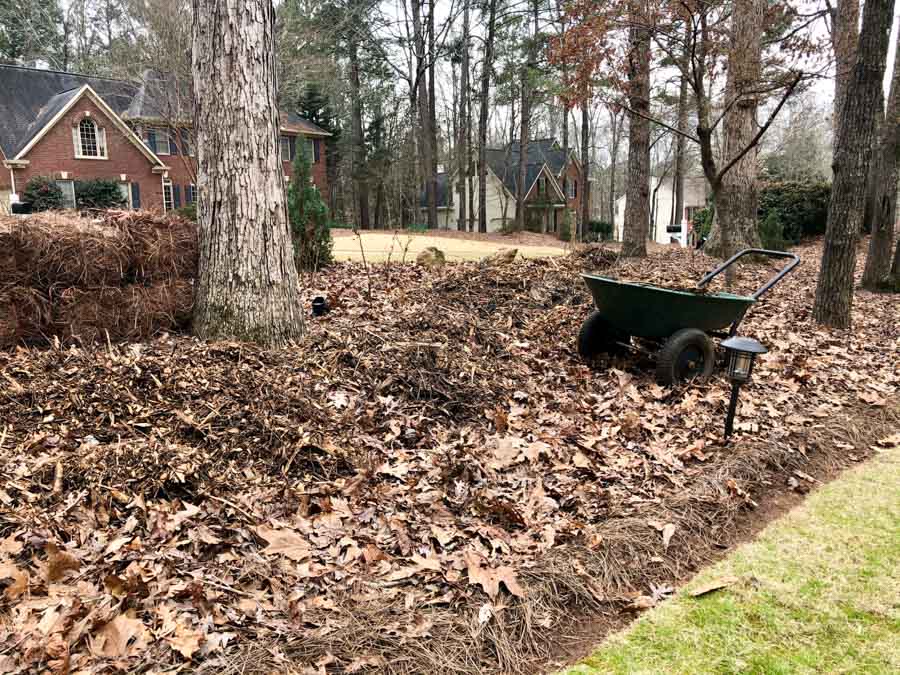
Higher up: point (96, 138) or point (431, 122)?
point (431, 122)

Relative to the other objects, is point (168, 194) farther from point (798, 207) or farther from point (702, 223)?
point (798, 207)

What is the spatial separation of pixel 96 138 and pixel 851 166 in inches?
995

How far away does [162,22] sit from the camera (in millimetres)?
13383

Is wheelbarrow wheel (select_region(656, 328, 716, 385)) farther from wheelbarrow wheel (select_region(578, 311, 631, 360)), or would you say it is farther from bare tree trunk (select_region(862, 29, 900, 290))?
bare tree trunk (select_region(862, 29, 900, 290))

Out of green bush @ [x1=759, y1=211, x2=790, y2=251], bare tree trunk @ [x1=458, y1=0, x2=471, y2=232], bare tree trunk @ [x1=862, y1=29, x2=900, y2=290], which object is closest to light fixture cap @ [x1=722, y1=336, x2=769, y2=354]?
bare tree trunk @ [x1=862, y1=29, x2=900, y2=290]

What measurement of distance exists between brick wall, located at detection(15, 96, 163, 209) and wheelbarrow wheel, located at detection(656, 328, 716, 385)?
22234 millimetres

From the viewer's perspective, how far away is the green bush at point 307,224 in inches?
332

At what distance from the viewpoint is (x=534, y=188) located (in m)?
36.6

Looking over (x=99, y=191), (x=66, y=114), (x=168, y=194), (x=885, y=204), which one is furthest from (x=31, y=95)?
(x=885, y=204)

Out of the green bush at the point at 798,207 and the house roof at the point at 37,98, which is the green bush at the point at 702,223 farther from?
the house roof at the point at 37,98

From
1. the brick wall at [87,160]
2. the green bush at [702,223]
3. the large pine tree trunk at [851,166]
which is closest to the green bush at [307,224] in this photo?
the large pine tree trunk at [851,166]

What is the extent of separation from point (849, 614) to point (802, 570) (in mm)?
309

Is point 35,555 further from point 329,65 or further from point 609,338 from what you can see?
point 329,65

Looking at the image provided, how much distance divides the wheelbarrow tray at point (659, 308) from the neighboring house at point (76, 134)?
18.6 m
